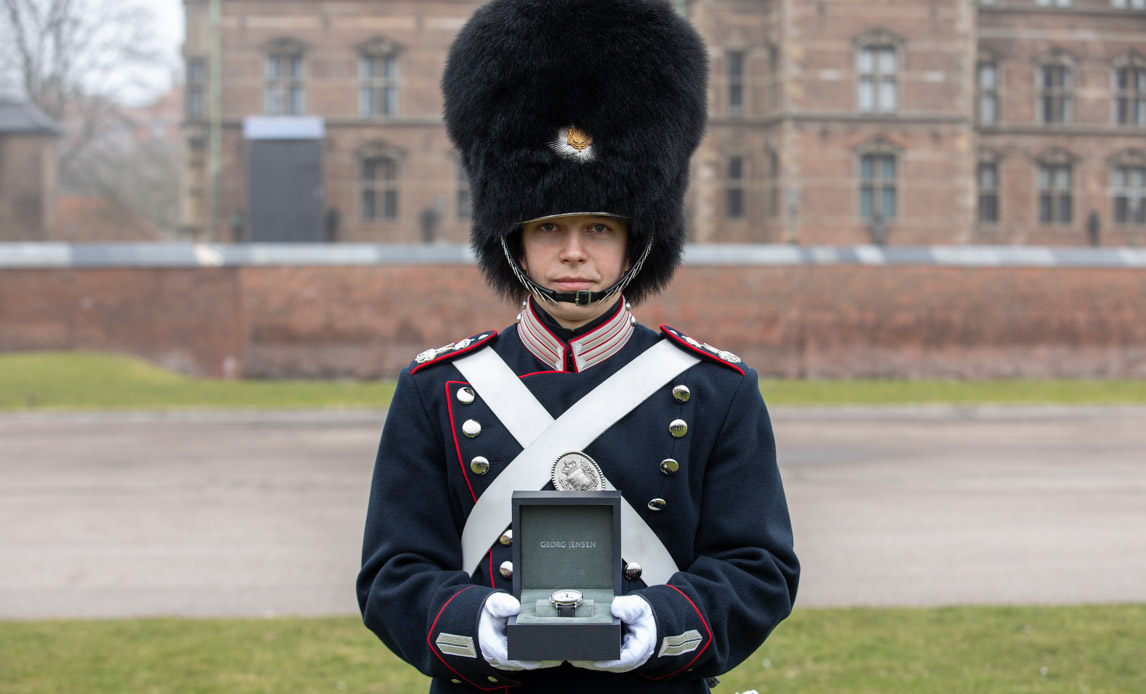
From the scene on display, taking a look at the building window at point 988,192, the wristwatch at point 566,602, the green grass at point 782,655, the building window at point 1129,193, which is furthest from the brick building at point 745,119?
the wristwatch at point 566,602

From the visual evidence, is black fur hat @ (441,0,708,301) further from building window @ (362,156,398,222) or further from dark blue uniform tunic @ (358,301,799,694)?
building window @ (362,156,398,222)

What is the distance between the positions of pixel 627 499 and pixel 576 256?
1.75ft

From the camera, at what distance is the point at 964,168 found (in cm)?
3694

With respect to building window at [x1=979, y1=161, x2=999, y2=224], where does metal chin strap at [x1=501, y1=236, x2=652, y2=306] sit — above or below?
below

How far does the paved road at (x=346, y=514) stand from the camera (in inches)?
319

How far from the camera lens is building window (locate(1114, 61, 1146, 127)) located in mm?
40469

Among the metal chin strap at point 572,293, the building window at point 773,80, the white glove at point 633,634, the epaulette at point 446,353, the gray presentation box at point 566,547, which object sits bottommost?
the white glove at point 633,634

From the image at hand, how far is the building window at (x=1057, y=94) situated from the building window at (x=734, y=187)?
10.1 meters

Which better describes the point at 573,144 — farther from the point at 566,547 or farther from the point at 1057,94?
the point at 1057,94

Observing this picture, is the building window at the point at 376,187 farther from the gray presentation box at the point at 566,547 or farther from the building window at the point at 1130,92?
the gray presentation box at the point at 566,547

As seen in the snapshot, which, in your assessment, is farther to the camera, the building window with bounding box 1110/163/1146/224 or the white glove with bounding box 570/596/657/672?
the building window with bounding box 1110/163/1146/224

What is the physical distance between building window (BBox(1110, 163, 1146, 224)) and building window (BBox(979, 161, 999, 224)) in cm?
393

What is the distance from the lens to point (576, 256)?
2691mm

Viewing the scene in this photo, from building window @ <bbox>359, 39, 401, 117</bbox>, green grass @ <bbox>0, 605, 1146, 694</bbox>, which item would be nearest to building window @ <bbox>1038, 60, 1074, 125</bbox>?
building window @ <bbox>359, 39, 401, 117</bbox>
